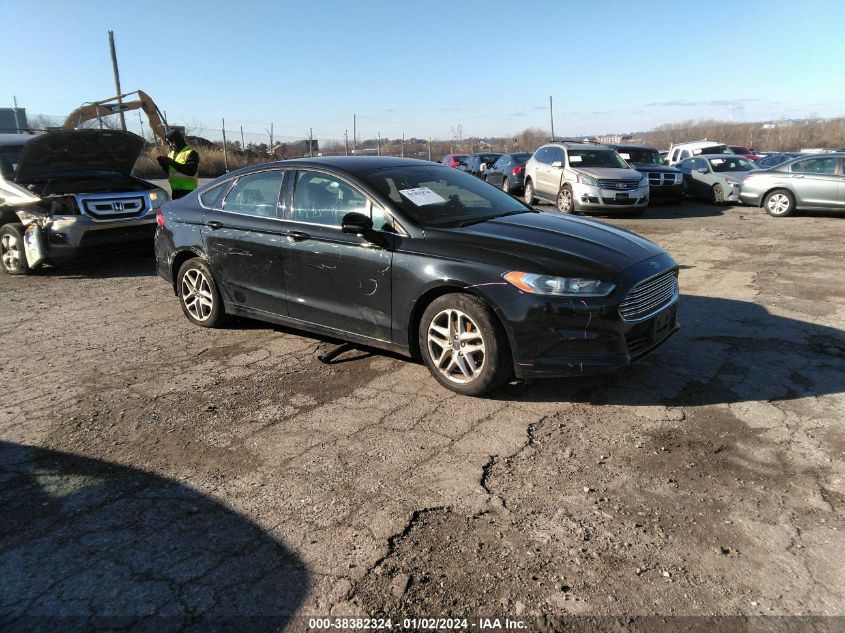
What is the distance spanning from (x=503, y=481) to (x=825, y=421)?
2165 millimetres

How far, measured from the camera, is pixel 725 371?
4.57 meters

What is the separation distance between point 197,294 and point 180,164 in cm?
392

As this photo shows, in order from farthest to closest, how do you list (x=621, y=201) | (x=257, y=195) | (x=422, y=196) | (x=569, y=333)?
(x=621, y=201), (x=257, y=195), (x=422, y=196), (x=569, y=333)

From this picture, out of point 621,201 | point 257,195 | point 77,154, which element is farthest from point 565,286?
point 621,201

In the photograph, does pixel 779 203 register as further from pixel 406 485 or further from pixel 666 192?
pixel 406 485

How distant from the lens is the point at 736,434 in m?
3.61

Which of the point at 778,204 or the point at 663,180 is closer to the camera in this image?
the point at 778,204

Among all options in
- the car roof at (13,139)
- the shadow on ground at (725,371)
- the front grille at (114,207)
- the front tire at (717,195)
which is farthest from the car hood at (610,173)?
the car roof at (13,139)

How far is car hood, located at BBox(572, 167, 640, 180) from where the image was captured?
13.4m

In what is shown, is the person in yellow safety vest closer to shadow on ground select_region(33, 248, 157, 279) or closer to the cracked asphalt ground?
shadow on ground select_region(33, 248, 157, 279)

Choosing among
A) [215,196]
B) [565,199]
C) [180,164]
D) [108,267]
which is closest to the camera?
[215,196]

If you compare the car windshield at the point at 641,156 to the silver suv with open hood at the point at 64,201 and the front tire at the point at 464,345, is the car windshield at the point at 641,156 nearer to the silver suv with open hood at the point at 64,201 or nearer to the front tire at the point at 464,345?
the silver suv with open hood at the point at 64,201

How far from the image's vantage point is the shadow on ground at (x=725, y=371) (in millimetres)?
4168

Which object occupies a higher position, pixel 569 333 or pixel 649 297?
pixel 649 297
